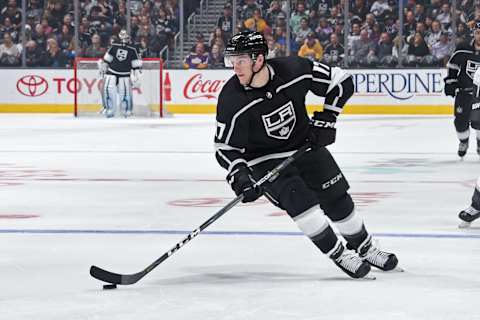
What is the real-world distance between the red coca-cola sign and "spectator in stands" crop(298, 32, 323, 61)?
1.40m

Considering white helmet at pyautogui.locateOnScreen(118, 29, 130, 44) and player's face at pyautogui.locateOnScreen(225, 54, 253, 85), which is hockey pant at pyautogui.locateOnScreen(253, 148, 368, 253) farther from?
white helmet at pyautogui.locateOnScreen(118, 29, 130, 44)

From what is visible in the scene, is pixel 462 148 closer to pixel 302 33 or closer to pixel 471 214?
pixel 471 214

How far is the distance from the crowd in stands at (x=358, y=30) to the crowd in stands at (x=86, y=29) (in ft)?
2.55

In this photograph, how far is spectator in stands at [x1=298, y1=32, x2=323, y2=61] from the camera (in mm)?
18922

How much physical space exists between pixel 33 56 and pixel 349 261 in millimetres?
15730

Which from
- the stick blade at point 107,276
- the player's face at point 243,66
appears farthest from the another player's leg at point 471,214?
the stick blade at point 107,276

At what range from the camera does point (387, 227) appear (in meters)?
6.08

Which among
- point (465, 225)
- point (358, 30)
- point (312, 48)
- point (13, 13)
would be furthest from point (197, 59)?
point (465, 225)

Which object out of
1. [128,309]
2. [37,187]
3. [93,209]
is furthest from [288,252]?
[37,187]

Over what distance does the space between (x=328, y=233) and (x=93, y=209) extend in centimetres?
269

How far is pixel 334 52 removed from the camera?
18781mm

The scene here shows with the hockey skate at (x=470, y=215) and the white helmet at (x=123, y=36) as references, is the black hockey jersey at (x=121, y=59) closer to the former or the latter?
the white helmet at (x=123, y=36)

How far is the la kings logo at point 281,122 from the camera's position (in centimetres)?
454

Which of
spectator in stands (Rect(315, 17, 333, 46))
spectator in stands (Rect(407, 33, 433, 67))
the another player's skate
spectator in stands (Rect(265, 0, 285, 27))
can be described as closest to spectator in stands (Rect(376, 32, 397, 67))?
spectator in stands (Rect(407, 33, 433, 67))
